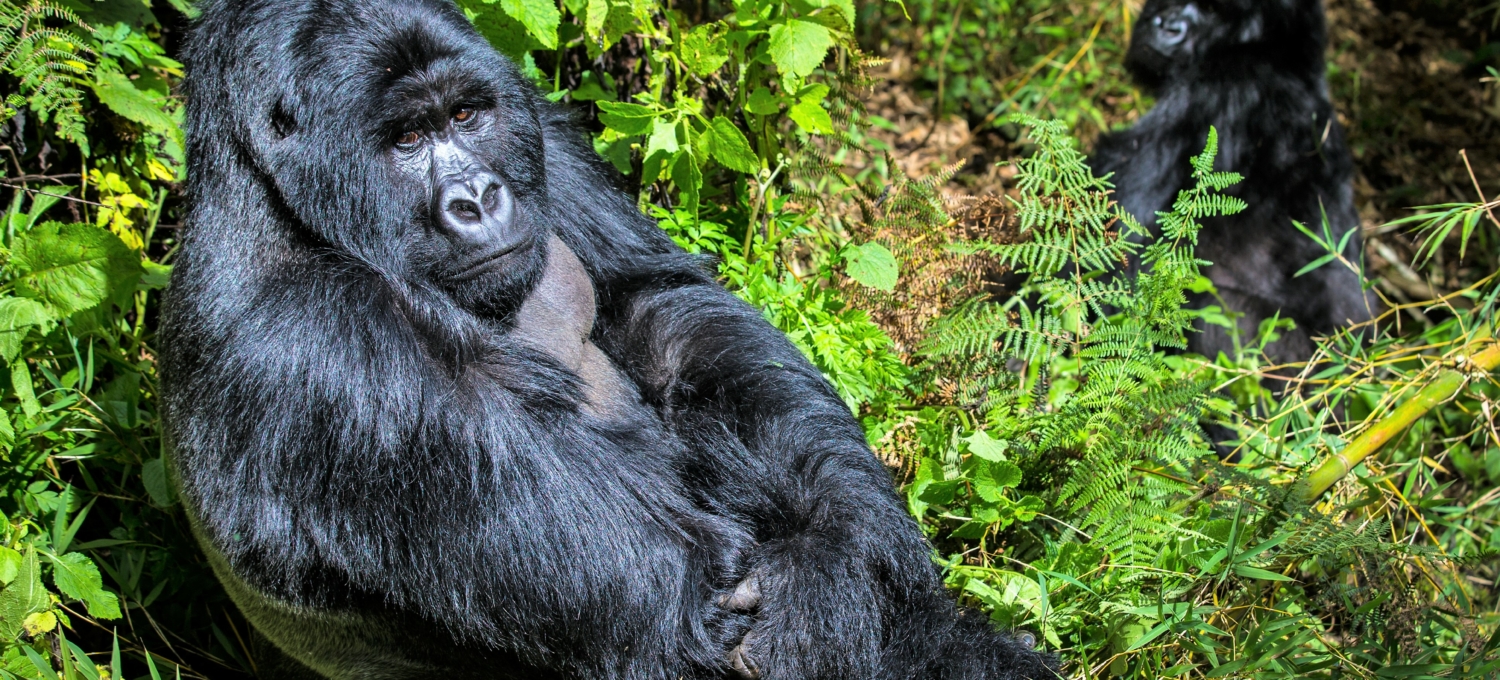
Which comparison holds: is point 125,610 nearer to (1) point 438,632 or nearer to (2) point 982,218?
(1) point 438,632

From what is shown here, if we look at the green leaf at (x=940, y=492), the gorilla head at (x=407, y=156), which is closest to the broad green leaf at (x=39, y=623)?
the gorilla head at (x=407, y=156)

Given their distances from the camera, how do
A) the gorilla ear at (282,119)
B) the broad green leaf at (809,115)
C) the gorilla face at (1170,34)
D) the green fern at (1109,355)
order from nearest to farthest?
the gorilla ear at (282,119), the green fern at (1109,355), the broad green leaf at (809,115), the gorilla face at (1170,34)

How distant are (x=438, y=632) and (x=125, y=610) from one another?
1.36 m

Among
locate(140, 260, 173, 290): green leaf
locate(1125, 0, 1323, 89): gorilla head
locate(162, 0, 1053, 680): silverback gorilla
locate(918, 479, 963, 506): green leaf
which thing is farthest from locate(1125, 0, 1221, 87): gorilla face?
locate(140, 260, 173, 290): green leaf

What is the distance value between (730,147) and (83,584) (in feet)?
7.23

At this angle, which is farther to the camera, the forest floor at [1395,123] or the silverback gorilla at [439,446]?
the forest floor at [1395,123]

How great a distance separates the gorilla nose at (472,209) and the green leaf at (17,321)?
1475 mm

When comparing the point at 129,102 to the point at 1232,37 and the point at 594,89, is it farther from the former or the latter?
the point at 1232,37

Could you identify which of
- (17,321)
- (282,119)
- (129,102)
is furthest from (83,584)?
(129,102)

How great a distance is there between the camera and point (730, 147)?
3520 millimetres

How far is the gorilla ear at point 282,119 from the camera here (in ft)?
8.49

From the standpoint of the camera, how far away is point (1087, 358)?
11.4ft

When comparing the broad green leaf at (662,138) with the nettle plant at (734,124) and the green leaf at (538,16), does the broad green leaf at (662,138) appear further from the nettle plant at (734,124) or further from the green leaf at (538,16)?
the green leaf at (538,16)

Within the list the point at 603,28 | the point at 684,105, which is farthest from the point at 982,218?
the point at 603,28
